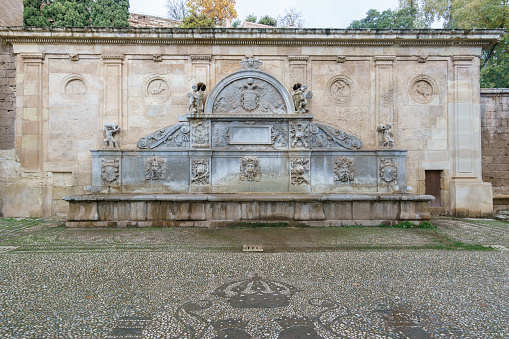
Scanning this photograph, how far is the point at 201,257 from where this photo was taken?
4.43 meters

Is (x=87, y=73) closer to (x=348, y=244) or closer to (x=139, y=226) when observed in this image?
(x=139, y=226)

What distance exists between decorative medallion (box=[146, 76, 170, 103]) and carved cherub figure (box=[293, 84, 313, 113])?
13.0 feet

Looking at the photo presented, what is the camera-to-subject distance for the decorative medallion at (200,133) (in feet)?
26.0

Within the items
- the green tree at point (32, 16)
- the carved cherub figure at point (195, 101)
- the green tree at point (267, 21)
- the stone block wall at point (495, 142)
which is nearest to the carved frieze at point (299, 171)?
the carved cherub figure at point (195, 101)

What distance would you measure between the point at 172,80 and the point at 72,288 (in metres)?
6.81

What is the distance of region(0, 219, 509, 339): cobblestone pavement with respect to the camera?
247 cm

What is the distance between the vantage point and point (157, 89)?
8664mm

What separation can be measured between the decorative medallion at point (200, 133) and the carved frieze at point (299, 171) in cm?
257

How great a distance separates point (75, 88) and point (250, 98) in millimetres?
5490

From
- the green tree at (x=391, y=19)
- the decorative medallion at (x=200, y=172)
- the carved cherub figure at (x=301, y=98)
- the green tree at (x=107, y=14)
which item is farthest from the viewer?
the green tree at (x=391, y=19)

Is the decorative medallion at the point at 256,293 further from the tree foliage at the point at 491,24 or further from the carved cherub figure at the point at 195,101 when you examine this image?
the tree foliage at the point at 491,24

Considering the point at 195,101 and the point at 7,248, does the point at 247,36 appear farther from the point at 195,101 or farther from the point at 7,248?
the point at 7,248

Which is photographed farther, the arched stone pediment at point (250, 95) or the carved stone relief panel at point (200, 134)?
the arched stone pediment at point (250, 95)

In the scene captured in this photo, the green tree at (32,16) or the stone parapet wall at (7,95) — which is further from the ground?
the green tree at (32,16)
